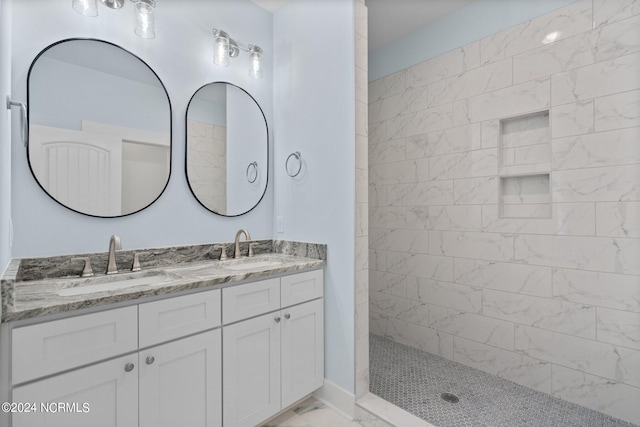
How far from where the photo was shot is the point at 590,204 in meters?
1.93

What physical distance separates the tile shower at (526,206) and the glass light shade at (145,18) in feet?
6.78

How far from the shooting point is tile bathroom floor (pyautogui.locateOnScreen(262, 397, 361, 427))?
1.81 m

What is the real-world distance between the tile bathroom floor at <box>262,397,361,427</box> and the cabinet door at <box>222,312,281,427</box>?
0.55 ft

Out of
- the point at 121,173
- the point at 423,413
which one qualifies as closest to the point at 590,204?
the point at 423,413

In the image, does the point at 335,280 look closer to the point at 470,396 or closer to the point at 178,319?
the point at 178,319

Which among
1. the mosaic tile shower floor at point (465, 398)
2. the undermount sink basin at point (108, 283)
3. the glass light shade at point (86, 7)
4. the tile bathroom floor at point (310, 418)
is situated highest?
the glass light shade at point (86, 7)

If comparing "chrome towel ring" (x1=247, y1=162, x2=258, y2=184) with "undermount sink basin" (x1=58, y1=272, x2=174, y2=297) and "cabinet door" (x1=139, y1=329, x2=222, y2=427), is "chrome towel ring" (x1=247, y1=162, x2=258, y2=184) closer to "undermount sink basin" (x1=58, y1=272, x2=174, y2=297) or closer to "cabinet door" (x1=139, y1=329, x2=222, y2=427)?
"undermount sink basin" (x1=58, y1=272, x2=174, y2=297)

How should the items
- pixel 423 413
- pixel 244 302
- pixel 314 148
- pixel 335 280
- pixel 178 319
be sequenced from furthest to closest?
pixel 314 148 < pixel 335 280 < pixel 423 413 < pixel 244 302 < pixel 178 319

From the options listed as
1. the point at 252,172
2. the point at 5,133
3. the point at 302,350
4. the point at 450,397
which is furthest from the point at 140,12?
the point at 450,397

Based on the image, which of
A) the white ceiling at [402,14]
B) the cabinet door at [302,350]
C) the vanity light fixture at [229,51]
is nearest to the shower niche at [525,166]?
the white ceiling at [402,14]

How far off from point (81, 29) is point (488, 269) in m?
2.95

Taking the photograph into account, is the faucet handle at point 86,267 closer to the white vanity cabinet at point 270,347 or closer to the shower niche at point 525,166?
the white vanity cabinet at point 270,347

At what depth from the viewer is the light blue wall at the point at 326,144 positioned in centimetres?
194

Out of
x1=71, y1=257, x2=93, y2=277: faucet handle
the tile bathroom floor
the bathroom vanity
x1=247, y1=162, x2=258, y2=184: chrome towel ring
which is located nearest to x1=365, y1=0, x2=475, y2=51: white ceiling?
x1=247, y1=162, x2=258, y2=184: chrome towel ring
